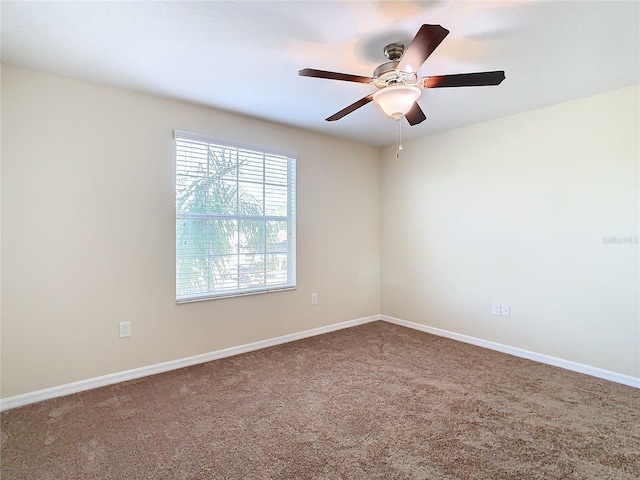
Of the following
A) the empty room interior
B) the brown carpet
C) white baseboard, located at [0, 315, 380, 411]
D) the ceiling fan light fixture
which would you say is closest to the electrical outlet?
the empty room interior

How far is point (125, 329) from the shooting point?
2721mm

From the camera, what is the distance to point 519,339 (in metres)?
3.29

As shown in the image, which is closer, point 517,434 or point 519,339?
point 517,434

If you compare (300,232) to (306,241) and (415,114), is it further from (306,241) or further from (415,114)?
(415,114)

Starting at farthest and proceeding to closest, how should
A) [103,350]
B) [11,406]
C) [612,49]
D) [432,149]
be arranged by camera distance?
[432,149], [103,350], [11,406], [612,49]

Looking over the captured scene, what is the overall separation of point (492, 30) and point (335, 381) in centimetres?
256

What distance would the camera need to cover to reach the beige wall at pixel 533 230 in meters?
2.71

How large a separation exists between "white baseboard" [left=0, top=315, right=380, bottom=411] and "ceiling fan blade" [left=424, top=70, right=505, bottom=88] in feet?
9.01

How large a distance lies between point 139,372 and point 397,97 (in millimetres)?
2807

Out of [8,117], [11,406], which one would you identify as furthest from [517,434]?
[8,117]

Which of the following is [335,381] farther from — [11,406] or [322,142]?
[322,142]

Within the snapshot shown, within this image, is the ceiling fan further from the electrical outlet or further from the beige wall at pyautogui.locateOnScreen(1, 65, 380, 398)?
the electrical outlet

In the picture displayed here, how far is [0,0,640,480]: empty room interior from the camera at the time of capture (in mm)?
1815

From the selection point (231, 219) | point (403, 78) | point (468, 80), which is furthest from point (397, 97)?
point (231, 219)
